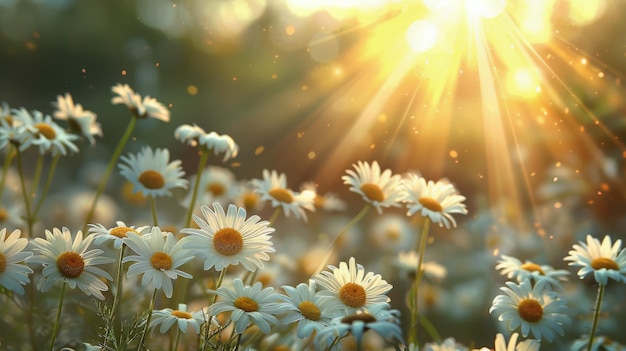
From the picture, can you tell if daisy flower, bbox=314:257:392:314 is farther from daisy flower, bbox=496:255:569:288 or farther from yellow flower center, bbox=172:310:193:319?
daisy flower, bbox=496:255:569:288

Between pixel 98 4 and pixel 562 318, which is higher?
pixel 98 4

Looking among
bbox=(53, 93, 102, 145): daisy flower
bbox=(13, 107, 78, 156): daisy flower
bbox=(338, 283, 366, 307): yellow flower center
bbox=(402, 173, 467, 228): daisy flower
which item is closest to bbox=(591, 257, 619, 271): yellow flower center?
bbox=(402, 173, 467, 228): daisy flower

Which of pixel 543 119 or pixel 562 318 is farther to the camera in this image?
pixel 543 119

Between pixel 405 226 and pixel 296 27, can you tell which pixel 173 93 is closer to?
pixel 296 27

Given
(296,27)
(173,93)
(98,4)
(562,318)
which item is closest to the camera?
(562,318)

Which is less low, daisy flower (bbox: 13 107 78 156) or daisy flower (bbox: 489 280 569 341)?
daisy flower (bbox: 13 107 78 156)

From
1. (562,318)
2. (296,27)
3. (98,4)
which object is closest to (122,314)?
(562,318)
